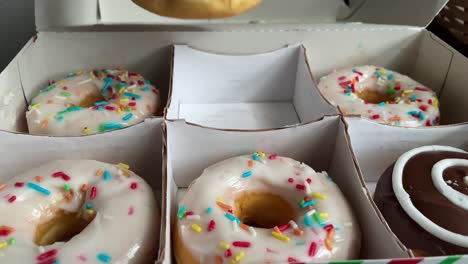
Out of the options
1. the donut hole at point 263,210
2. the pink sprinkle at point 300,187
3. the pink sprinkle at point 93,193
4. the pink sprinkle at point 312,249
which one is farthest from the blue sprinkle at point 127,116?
the pink sprinkle at point 312,249

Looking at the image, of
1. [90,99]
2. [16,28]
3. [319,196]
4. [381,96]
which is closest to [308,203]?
[319,196]

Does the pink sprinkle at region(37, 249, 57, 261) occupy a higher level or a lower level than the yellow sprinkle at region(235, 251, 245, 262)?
lower

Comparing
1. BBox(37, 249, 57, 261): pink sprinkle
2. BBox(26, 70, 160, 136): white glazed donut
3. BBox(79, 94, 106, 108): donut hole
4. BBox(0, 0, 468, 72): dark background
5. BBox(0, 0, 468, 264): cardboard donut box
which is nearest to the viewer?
BBox(37, 249, 57, 261): pink sprinkle

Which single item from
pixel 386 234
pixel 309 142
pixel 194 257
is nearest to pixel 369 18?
pixel 309 142

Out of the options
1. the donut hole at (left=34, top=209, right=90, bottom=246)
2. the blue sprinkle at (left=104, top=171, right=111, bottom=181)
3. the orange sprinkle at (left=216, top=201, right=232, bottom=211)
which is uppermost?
the blue sprinkle at (left=104, top=171, right=111, bottom=181)

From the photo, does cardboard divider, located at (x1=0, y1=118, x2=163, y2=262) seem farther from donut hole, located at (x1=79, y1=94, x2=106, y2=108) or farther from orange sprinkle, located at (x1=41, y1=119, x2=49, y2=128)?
donut hole, located at (x1=79, y1=94, x2=106, y2=108)

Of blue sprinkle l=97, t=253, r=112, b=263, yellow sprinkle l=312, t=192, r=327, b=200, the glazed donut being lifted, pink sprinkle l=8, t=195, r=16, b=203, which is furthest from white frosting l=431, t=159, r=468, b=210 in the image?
pink sprinkle l=8, t=195, r=16, b=203
